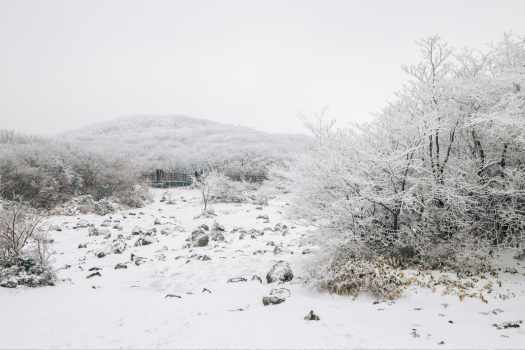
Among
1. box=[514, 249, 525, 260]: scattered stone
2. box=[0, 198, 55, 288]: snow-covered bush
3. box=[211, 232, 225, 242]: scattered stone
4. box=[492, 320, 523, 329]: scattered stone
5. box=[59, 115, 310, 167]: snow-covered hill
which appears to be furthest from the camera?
box=[59, 115, 310, 167]: snow-covered hill

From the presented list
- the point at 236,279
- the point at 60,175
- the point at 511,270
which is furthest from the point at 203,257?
the point at 60,175

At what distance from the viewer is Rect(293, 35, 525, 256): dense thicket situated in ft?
22.2

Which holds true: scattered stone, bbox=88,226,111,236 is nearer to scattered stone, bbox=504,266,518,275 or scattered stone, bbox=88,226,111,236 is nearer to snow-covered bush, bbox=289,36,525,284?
snow-covered bush, bbox=289,36,525,284

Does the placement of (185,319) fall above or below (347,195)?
below

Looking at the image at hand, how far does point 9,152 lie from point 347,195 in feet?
96.0

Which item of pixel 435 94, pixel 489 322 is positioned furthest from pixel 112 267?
pixel 435 94

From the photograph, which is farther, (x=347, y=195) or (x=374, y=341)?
(x=347, y=195)

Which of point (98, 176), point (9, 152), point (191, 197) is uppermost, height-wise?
point (9, 152)

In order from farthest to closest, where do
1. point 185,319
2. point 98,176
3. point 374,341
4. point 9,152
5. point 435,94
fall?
point 98,176 < point 9,152 < point 435,94 < point 185,319 < point 374,341

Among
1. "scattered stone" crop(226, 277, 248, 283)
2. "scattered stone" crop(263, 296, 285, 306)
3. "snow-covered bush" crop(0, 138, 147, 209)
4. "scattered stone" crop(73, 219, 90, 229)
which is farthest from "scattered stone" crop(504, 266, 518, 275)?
"snow-covered bush" crop(0, 138, 147, 209)

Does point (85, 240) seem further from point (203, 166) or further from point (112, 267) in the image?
point (203, 166)

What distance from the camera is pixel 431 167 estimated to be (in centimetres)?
758

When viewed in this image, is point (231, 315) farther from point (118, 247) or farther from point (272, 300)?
point (118, 247)

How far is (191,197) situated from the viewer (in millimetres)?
35406
